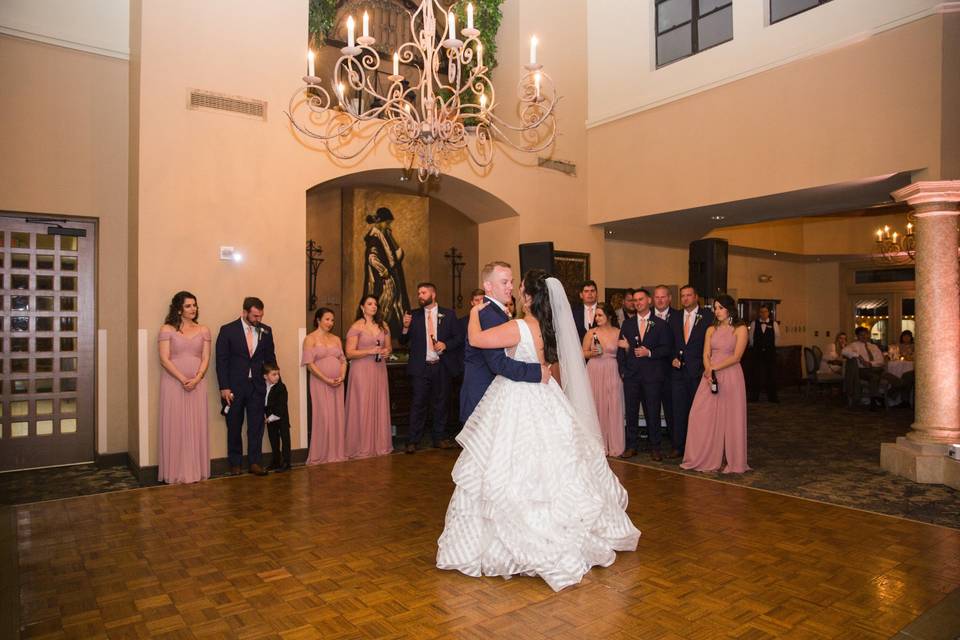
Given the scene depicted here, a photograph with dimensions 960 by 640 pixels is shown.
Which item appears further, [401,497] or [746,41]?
[746,41]

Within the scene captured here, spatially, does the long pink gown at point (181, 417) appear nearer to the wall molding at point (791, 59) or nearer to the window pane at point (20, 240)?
the window pane at point (20, 240)

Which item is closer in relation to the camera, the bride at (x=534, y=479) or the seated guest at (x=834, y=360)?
the bride at (x=534, y=479)

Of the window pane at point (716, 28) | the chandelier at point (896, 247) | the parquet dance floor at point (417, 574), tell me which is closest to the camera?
the parquet dance floor at point (417, 574)

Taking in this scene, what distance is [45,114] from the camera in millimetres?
6094

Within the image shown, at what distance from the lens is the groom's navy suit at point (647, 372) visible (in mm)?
6641

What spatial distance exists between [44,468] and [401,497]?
3746 millimetres

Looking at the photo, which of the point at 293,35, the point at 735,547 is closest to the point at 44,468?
the point at 293,35

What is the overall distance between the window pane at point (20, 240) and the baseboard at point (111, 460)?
6.94ft

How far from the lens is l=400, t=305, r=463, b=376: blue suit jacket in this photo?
7.08 m

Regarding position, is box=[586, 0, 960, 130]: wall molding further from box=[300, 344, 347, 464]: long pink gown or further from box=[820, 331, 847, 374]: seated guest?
box=[820, 331, 847, 374]: seated guest

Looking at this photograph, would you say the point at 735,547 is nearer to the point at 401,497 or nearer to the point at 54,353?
the point at 401,497

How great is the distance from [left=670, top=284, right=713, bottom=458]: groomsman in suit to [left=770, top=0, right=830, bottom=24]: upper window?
3341mm

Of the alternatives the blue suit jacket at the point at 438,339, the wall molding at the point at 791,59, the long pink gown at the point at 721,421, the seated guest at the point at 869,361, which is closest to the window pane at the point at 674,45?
the wall molding at the point at 791,59

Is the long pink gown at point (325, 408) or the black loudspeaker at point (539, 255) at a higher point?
the black loudspeaker at point (539, 255)
